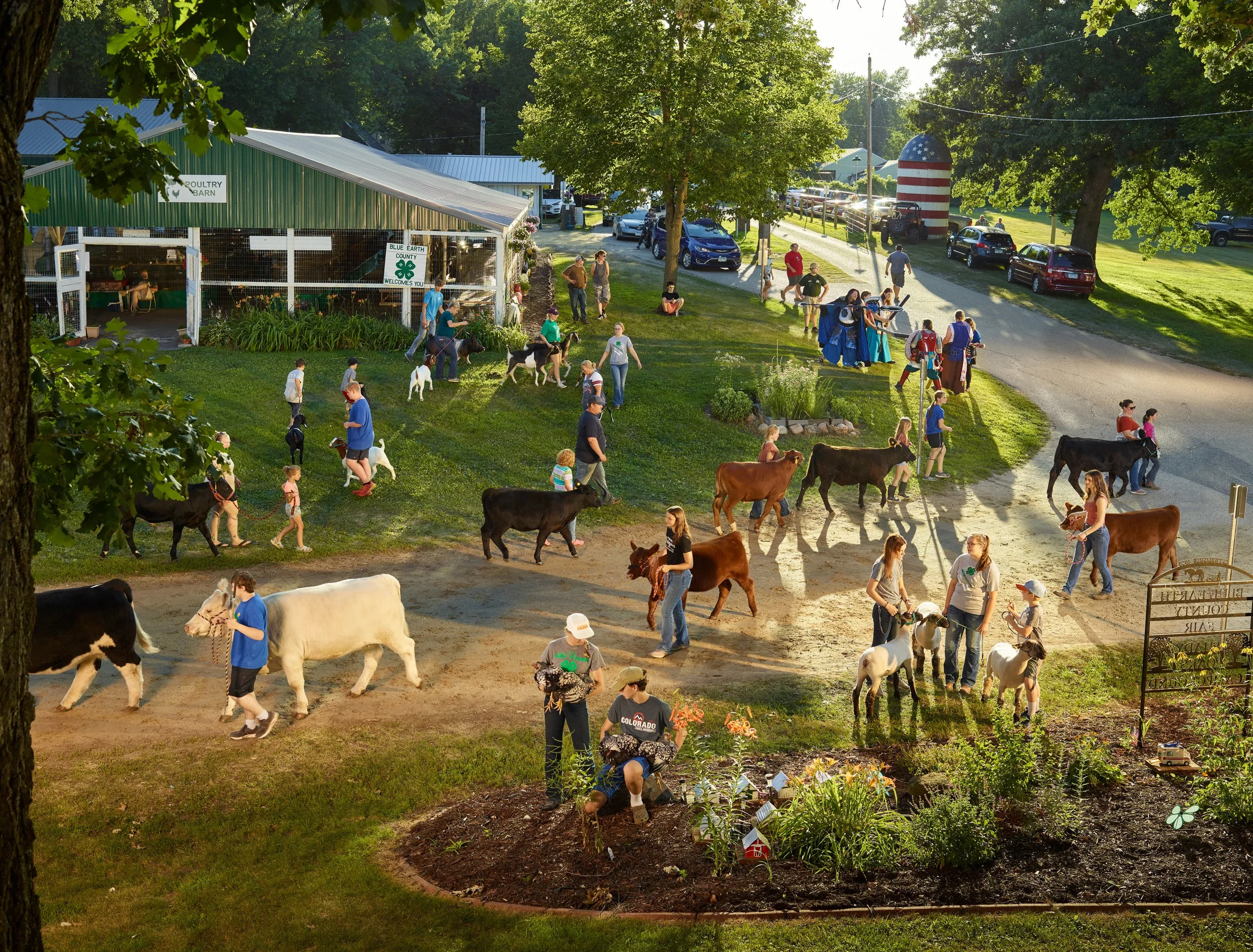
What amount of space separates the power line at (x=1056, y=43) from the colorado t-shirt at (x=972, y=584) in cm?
2756

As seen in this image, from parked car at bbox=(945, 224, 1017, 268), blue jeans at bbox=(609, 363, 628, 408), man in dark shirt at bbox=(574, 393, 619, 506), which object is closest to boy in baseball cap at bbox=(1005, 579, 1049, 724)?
man in dark shirt at bbox=(574, 393, 619, 506)

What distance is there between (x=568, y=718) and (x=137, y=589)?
7.43 meters

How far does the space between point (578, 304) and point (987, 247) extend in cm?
2047

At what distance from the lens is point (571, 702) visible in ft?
29.9

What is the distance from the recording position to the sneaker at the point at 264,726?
10305 millimetres

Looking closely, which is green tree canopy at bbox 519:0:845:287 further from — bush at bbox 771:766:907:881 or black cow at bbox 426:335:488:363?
bush at bbox 771:766:907:881

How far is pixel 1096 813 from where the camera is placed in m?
9.16

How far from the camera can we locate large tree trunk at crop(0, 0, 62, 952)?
4660mm

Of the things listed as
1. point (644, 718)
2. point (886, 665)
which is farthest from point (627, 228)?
point (644, 718)

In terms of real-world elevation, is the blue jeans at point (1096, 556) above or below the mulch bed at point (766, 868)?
above

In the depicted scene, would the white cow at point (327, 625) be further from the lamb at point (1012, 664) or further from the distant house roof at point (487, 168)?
the distant house roof at point (487, 168)

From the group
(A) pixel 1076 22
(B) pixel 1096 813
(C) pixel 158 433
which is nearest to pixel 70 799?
(C) pixel 158 433

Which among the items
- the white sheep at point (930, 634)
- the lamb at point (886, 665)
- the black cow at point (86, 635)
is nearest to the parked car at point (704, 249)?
the white sheep at point (930, 634)

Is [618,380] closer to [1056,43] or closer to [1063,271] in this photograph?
[1063,271]
